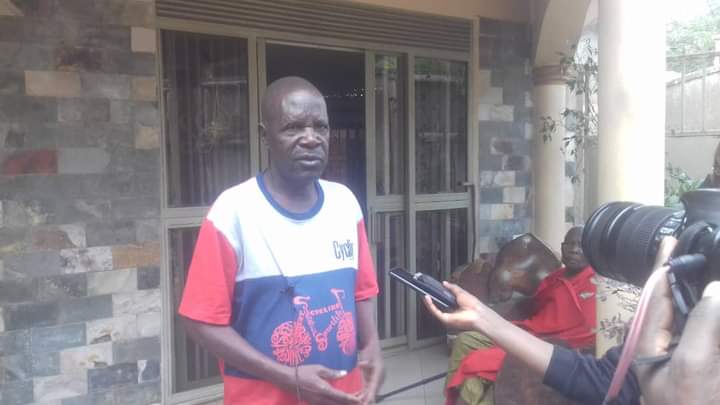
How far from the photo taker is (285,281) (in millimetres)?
1544

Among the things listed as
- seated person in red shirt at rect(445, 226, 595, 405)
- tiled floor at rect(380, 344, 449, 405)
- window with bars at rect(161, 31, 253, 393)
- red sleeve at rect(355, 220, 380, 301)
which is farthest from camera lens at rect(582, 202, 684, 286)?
window with bars at rect(161, 31, 253, 393)

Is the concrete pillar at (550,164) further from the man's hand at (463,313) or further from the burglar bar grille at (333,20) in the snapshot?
the man's hand at (463,313)

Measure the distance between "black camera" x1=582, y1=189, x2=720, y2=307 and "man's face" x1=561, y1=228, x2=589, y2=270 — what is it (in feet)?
6.91

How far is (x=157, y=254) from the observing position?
3393 millimetres

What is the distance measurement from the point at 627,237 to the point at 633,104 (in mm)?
1666

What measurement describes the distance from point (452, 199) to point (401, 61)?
1.02 meters

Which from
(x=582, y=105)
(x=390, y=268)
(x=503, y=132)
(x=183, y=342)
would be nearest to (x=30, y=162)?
(x=183, y=342)

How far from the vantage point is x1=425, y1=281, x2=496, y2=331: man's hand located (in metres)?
1.41

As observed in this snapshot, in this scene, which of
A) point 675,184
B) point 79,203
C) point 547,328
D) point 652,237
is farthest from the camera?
point 675,184

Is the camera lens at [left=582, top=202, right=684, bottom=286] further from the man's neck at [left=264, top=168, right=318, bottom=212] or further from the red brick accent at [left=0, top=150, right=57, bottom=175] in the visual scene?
the red brick accent at [left=0, top=150, right=57, bottom=175]

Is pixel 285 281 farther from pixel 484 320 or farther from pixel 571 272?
pixel 571 272

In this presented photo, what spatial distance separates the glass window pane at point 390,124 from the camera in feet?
14.6

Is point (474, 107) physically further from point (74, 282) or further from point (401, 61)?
point (74, 282)

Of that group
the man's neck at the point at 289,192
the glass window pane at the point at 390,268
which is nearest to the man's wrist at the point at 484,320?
the man's neck at the point at 289,192
